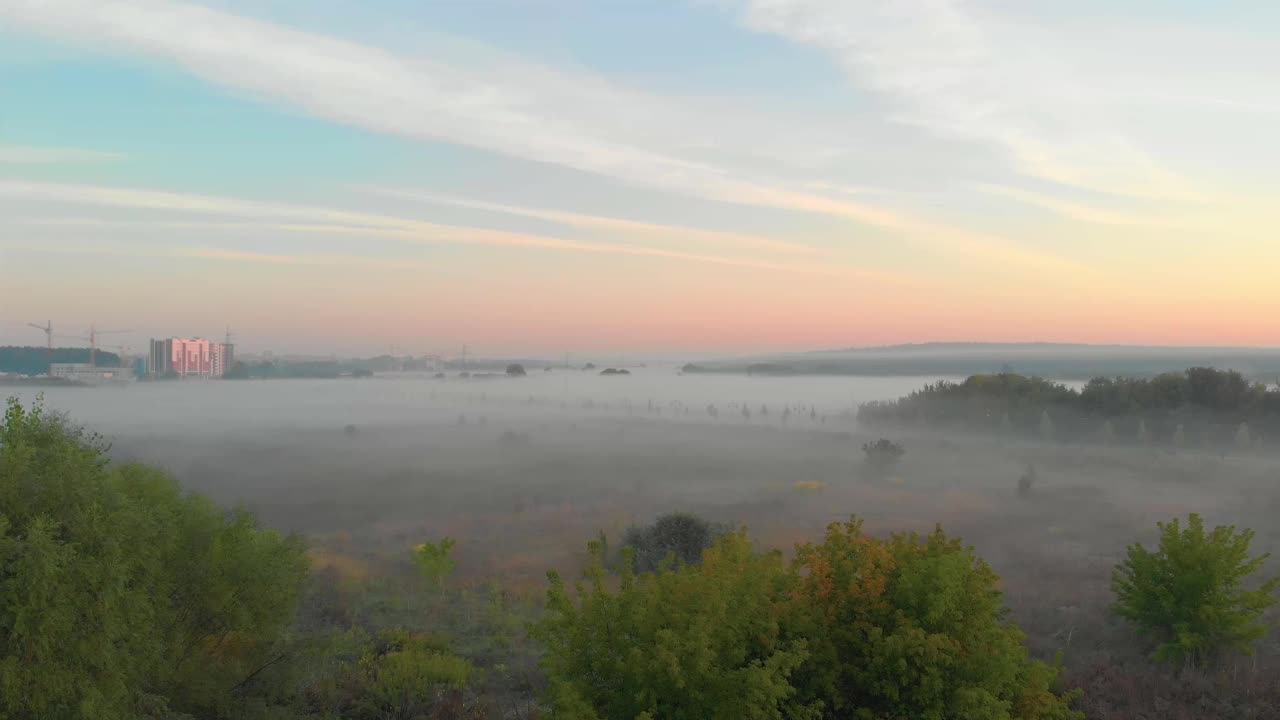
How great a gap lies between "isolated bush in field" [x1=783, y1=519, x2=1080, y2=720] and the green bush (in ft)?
38.1

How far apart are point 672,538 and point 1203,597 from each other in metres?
27.4

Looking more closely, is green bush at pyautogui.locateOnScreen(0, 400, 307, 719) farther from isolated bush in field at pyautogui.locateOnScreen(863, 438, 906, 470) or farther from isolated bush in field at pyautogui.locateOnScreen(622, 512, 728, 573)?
isolated bush in field at pyautogui.locateOnScreen(863, 438, 906, 470)

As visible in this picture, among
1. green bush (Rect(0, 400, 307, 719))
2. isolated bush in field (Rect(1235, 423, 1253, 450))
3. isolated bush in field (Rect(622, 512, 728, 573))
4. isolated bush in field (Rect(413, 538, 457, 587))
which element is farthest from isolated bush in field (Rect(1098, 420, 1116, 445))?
green bush (Rect(0, 400, 307, 719))

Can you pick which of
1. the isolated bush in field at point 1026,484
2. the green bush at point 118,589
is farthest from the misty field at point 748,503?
the green bush at point 118,589

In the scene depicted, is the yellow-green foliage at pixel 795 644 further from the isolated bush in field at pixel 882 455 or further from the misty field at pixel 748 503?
the isolated bush in field at pixel 882 455

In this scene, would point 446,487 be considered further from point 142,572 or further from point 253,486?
point 142,572

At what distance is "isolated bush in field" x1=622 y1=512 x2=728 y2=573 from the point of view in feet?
143

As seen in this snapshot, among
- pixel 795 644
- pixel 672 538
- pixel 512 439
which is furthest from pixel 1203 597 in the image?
pixel 512 439

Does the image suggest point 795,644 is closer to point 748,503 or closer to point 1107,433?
point 748,503

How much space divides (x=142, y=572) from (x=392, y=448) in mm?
142876

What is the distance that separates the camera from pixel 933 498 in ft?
247

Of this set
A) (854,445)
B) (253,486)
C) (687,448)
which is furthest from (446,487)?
(854,445)

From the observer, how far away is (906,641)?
11.7 m

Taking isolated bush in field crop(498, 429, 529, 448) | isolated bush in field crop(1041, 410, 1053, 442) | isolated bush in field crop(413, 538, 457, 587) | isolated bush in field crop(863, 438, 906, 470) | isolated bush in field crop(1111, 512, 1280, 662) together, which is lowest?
isolated bush in field crop(498, 429, 529, 448)
